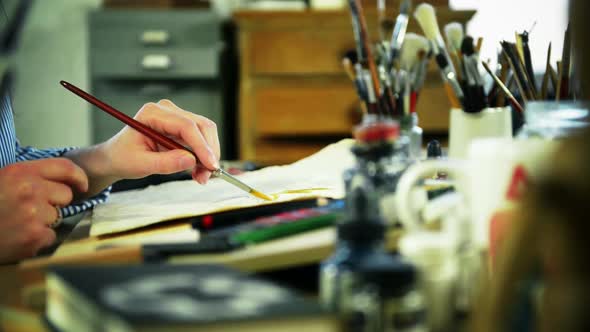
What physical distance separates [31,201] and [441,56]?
0.50 m

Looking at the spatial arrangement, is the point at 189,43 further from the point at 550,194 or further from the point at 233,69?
the point at 550,194

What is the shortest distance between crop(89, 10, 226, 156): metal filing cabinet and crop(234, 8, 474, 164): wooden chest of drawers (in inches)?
5.4

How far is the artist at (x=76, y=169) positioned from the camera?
2.55 ft

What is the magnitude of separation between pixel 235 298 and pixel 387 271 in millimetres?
78

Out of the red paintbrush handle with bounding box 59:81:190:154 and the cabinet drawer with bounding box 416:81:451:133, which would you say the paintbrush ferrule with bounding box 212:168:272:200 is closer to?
the red paintbrush handle with bounding box 59:81:190:154

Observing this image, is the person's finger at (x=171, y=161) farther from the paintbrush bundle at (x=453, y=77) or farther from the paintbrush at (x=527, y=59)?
the paintbrush at (x=527, y=59)

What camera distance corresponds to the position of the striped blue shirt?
106 centimetres

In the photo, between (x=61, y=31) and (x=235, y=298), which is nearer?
(x=235, y=298)

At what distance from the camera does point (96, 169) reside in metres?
1.08

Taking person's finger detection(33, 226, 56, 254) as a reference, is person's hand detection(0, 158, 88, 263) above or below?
above

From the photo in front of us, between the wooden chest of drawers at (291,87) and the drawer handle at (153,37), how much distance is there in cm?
27

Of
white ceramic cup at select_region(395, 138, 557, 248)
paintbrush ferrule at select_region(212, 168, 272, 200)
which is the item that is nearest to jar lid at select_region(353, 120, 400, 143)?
white ceramic cup at select_region(395, 138, 557, 248)

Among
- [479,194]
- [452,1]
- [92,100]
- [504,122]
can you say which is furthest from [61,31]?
[479,194]

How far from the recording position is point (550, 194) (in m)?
0.36
